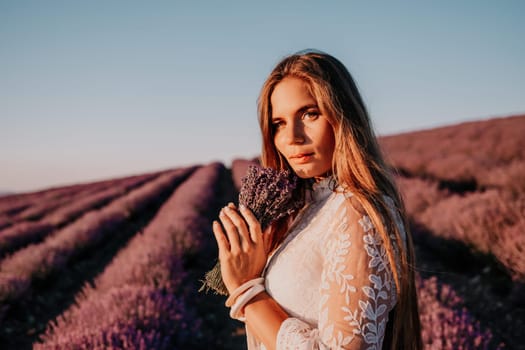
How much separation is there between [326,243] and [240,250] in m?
0.26

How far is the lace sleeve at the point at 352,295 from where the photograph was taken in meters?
0.85

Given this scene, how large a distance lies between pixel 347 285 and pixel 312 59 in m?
0.70

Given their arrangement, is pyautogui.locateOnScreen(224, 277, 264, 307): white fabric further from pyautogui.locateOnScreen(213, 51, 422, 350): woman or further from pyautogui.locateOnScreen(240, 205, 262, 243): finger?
pyautogui.locateOnScreen(240, 205, 262, 243): finger

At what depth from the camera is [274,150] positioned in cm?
141

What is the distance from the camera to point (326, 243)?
1015 mm

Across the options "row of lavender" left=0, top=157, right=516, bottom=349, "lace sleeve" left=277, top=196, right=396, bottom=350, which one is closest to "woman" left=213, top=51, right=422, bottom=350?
"lace sleeve" left=277, top=196, right=396, bottom=350

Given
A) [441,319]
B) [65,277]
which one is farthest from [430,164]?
[65,277]

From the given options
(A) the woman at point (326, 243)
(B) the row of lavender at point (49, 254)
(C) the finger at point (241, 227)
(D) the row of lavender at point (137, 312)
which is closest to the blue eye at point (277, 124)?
(A) the woman at point (326, 243)

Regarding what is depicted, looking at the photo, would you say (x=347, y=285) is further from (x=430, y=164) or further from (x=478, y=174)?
(x=430, y=164)

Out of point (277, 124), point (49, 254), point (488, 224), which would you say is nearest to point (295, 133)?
point (277, 124)

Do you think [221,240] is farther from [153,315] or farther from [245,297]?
[153,315]

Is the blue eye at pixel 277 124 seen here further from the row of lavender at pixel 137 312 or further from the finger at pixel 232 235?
the row of lavender at pixel 137 312

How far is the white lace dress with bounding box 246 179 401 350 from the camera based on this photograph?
2.81 ft

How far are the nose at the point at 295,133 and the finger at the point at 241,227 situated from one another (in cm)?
30
